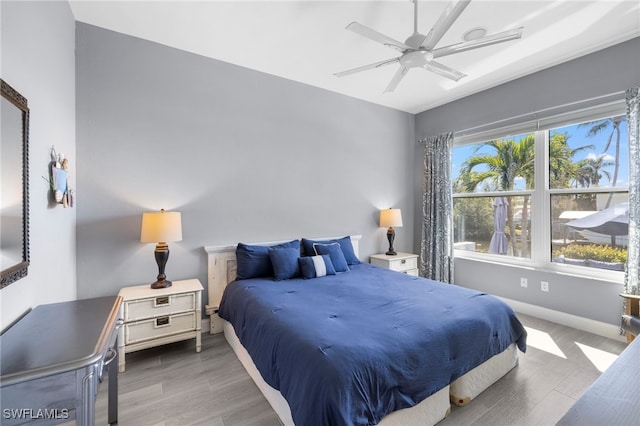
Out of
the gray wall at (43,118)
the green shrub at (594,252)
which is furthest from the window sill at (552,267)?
the gray wall at (43,118)

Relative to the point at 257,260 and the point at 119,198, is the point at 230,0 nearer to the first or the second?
the point at 119,198

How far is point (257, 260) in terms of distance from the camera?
2.88 meters

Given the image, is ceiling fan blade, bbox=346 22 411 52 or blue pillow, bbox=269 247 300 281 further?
blue pillow, bbox=269 247 300 281

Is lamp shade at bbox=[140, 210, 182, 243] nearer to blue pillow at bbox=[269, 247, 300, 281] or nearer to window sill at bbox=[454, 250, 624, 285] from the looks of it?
blue pillow at bbox=[269, 247, 300, 281]

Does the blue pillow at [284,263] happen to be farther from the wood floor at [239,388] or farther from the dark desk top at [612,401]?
the dark desk top at [612,401]

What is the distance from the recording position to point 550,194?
329 cm

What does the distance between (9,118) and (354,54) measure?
2.69 metres

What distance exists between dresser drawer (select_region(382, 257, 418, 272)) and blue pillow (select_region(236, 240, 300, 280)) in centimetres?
180

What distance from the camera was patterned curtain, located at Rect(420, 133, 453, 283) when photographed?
161 inches

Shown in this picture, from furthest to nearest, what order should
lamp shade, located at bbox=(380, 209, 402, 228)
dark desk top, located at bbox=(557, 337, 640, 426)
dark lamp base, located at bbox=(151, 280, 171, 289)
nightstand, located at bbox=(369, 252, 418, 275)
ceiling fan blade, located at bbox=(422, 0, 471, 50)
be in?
lamp shade, located at bbox=(380, 209, 402, 228), nightstand, located at bbox=(369, 252, 418, 275), dark lamp base, located at bbox=(151, 280, 171, 289), ceiling fan blade, located at bbox=(422, 0, 471, 50), dark desk top, located at bbox=(557, 337, 640, 426)

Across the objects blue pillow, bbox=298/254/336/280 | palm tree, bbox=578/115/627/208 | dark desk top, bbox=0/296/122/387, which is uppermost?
palm tree, bbox=578/115/627/208

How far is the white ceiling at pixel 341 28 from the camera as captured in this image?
7.34 ft

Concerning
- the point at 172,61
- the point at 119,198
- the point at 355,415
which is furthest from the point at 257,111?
the point at 355,415

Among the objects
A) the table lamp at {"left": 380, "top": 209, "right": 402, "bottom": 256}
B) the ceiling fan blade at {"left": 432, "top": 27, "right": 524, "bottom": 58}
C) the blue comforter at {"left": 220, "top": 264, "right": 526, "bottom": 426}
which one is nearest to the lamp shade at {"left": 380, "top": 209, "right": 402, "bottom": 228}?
the table lamp at {"left": 380, "top": 209, "right": 402, "bottom": 256}
